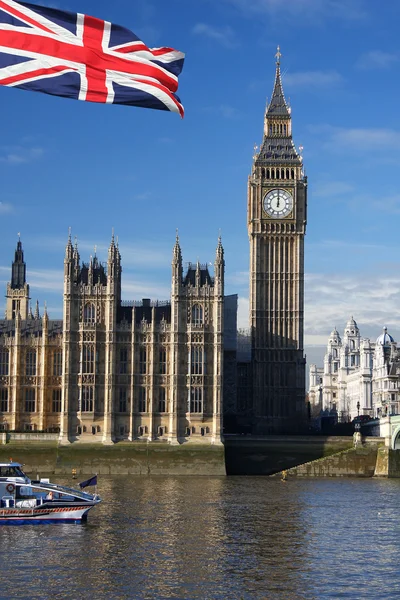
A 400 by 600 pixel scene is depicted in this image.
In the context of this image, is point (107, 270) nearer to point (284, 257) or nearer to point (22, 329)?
point (22, 329)

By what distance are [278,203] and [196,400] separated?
3561 centimetres

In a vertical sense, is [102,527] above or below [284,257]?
below

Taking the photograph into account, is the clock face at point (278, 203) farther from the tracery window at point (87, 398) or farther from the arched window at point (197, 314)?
the tracery window at point (87, 398)

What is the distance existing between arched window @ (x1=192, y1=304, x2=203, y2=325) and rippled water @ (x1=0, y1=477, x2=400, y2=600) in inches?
1261

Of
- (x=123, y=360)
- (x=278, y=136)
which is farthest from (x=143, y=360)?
(x=278, y=136)

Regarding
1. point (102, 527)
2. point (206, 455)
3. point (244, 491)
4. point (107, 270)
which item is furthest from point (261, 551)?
point (107, 270)

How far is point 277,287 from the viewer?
13612 centimetres

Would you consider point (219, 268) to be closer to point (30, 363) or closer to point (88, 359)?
point (88, 359)

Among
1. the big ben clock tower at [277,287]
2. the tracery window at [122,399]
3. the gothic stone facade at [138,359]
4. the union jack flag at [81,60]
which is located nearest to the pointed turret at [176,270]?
the gothic stone facade at [138,359]

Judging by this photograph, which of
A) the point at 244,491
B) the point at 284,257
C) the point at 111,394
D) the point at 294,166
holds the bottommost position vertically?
the point at 244,491

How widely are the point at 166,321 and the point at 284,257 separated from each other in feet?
81.7

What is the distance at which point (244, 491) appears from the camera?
9162 cm

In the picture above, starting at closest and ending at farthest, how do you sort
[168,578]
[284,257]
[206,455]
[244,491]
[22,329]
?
[168,578], [244,491], [206,455], [22,329], [284,257]

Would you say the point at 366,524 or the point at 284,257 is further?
the point at 284,257
